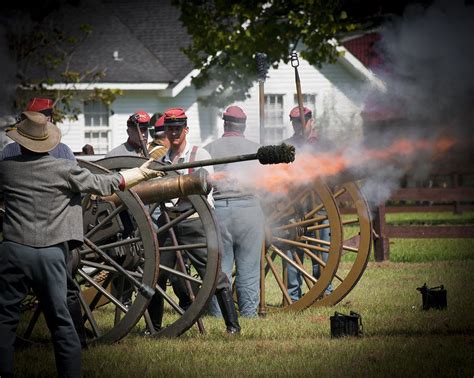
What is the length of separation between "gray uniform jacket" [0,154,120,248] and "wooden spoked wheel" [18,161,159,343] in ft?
3.68

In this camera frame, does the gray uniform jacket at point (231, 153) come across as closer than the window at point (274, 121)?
Yes

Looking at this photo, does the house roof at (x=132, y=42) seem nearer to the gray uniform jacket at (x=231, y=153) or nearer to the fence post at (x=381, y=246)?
the fence post at (x=381, y=246)

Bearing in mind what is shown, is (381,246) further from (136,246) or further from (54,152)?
(54,152)

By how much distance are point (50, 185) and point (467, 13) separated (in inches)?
124

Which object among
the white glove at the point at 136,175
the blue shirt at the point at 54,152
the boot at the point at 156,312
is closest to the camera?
the white glove at the point at 136,175

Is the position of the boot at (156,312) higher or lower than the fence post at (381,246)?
lower

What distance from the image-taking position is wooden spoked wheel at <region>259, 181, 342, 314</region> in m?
9.62

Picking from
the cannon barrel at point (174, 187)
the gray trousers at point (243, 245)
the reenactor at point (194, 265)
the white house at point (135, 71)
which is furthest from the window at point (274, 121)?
the white house at point (135, 71)

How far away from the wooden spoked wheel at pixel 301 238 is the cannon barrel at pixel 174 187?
7.77 feet

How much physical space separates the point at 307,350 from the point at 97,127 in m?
18.8

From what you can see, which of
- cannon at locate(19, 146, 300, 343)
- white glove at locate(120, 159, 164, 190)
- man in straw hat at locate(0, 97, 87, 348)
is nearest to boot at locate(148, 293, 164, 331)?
cannon at locate(19, 146, 300, 343)

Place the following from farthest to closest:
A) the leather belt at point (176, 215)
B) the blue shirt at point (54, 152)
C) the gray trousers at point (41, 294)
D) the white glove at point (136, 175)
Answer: the leather belt at point (176, 215), the blue shirt at point (54, 152), the white glove at point (136, 175), the gray trousers at point (41, 294)

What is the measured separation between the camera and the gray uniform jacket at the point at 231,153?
31.0 feet

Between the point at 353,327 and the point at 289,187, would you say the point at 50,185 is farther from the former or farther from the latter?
the point at 289,187
